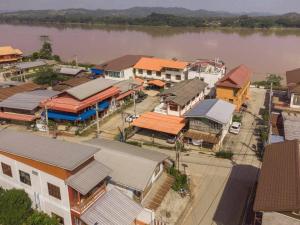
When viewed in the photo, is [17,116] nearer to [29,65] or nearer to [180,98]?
[180,98]

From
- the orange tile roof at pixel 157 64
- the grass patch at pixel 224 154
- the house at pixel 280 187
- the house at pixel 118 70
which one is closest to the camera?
the house at pixel 280 187

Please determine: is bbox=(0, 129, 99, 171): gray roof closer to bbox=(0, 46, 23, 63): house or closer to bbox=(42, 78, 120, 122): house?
bbox=(42, 78, 120, 122): house

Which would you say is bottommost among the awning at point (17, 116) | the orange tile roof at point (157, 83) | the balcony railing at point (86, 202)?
the awning at point (17, 116)

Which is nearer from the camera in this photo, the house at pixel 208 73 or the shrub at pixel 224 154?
the shrub at pixel 224 154

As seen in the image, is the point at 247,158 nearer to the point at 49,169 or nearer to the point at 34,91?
the point at 49,169

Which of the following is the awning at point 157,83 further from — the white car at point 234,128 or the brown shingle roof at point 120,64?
the white car at point 234,128

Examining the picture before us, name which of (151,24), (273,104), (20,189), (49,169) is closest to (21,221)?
(20,189)

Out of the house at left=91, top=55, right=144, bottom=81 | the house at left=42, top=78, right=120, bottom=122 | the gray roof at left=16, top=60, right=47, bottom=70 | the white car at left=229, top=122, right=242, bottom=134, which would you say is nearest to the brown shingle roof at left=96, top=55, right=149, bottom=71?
the house at left=91, top=55, right=144, bottom=81

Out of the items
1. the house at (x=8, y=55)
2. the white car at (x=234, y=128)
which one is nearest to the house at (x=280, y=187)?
the white car at (x=234, y=128)
